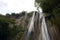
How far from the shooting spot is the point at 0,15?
23.4 metres

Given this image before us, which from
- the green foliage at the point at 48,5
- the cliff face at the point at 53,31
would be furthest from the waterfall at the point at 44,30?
the green foliage at the point at 48,5

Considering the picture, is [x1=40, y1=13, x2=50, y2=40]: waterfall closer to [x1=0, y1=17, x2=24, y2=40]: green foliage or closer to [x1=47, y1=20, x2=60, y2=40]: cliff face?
[x1=47, y1=20, x2=60, y2=40]: cliff face

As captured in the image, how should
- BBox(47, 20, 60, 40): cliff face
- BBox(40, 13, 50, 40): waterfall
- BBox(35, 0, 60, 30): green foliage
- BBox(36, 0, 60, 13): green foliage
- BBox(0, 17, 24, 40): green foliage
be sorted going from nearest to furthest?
BBox(40, 13, 50, 40): waterfall < BBox(47, 20, 60, 40): cliff face < BBox(35, 0, 60, 30): green foliage < BBox(36, 0, 60, 13): green foliage < BBox(0, 17, 24, 40): green foliage

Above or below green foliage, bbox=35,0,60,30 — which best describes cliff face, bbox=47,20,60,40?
below

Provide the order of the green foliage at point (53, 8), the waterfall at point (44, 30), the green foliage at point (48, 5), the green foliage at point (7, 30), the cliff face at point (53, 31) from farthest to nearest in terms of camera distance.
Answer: the green foliage at point (7, 30), the green foliage at point (48, 5), the green foliage at point (53, 8), the cliff face at point (53, 31), the waterfall at point (44, 30)

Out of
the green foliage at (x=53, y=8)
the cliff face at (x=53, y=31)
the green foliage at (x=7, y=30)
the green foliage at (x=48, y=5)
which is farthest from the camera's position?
the green foliage at (x=7, y=30)

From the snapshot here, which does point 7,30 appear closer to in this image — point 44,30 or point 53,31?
point 44,30

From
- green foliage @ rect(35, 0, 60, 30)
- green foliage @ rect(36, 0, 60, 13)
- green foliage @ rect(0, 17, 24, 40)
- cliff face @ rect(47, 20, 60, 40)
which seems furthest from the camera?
green foliage @ rect(0, 17, 24, 40)

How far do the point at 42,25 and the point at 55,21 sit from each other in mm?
939

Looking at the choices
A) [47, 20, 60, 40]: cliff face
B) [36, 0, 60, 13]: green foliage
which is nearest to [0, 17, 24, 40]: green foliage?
[36, 0, 60, 13]: green foliage

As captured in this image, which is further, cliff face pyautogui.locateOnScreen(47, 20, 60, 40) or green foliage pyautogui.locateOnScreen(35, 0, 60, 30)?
green foliage pyautogui.locateOnScreen(35, 0, 60, 30)

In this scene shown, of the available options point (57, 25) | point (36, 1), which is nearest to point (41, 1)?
point (36, 1)

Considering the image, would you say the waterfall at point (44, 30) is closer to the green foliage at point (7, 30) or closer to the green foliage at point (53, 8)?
the green foliage at point (53, 8)

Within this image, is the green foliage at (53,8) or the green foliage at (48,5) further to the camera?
the green foliage at (48,5)
